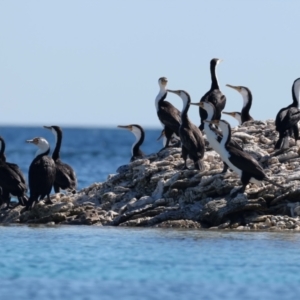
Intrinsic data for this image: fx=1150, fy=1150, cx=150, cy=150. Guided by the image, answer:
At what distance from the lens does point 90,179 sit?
110ft

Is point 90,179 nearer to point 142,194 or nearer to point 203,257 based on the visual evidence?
point 142,194

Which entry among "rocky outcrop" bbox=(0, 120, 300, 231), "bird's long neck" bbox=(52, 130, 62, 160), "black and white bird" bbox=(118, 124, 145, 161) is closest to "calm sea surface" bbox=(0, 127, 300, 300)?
"rocky outcrop" bbox=(0, 120, 300, 231)

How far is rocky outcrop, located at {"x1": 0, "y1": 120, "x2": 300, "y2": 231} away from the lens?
16547 mm

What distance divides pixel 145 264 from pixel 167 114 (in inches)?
276

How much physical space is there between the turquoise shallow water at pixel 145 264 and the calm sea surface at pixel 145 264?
1 centimetres

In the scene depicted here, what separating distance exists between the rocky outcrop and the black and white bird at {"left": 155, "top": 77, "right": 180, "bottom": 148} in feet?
1.68

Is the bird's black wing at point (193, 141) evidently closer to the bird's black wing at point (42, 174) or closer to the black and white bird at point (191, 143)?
the black and white bird at point (191, 143)

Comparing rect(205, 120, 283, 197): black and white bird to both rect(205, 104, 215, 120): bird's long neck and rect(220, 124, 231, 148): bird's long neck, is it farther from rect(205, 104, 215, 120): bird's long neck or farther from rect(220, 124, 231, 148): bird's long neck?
rect(205, 104, 215, 120): bird's long neck

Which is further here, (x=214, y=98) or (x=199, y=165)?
(x=214, y=98)

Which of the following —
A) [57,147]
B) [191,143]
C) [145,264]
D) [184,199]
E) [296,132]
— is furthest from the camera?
[57,147]

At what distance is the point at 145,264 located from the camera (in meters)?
13.3

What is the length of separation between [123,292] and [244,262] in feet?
7.51

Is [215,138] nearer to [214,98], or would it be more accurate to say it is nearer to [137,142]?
[214,98]

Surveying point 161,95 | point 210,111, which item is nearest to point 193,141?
point 210,111
